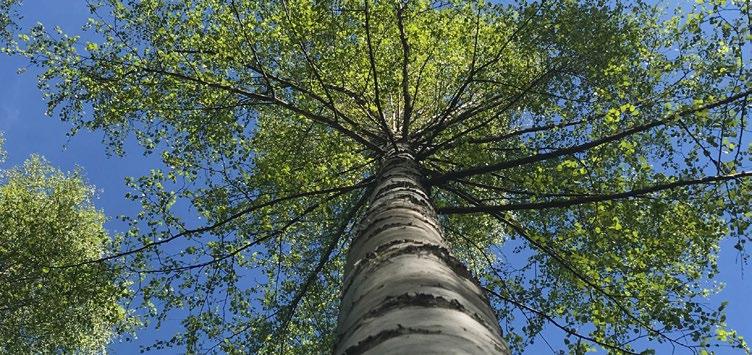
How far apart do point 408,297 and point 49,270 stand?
569 cm

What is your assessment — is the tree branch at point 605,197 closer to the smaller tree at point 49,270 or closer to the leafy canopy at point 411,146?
the leafy canopy at point 411,146

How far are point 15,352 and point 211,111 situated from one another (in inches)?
318

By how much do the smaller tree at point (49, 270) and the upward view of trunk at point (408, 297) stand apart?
4.41 meters

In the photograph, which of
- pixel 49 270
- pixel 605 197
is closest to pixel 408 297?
pixel 605 197

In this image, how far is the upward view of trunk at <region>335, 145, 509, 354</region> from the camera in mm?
2045

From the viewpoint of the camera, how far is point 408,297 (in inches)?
95.2

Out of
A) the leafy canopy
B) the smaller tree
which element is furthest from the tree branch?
the smaller tree

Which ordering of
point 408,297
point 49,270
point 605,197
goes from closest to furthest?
point 408,297
point 605,197
point 49,270

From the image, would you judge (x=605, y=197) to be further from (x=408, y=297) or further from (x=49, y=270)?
(x=49, y=270)

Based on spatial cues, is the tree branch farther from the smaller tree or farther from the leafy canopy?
the smaller tree

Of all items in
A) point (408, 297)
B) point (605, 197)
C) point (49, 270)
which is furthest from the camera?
point (49, 270)

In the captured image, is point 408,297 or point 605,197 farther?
point 605,197

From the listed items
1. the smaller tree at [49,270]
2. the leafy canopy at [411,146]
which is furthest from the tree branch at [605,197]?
the smaller tree at [49,270]

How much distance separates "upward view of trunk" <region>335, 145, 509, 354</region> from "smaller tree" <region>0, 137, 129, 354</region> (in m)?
4.41
